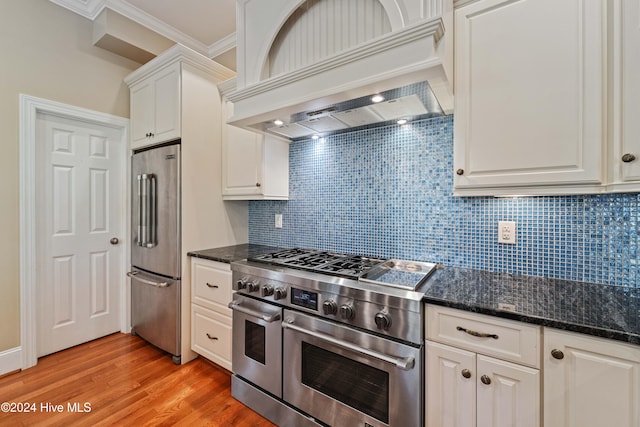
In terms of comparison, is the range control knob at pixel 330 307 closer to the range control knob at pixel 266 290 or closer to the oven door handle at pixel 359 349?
the oven door handle at pixel 359 349

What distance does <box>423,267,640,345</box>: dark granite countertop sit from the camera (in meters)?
0.97

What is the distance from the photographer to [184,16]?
8.64 ft

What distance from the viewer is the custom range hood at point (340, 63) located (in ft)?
4.10

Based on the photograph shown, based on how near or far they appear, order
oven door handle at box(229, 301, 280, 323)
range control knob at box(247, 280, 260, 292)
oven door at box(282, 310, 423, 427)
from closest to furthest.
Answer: oven door at box(282, 310, 423, 427) → oven door handle at box(229, 301, 280, 323) → range control knob at box(247, 280, 260, 292)

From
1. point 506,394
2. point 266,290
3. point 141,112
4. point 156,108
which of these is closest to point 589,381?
point 506,394

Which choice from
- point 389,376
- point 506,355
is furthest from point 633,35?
point 389,376

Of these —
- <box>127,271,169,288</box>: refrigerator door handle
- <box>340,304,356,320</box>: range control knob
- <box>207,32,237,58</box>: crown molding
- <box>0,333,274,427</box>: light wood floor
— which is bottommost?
<box>0,333,274,427</box>: light wood floor

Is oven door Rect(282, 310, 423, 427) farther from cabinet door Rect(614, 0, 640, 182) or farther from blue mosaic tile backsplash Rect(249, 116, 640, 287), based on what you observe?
cabinet door Rect(614, 0, 640, 182)

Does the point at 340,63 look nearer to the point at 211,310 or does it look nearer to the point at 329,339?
the point at 329,339

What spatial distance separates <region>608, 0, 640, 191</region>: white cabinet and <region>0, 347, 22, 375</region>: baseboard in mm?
3936

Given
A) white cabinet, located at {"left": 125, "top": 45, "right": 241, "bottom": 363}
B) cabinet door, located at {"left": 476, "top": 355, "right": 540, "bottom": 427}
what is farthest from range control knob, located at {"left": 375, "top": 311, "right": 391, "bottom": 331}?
white cabinet, located at {"left": 125, "top": 45, "right": 241, "bottom": 363}

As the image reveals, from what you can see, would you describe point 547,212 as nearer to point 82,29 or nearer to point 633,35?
point 633,35

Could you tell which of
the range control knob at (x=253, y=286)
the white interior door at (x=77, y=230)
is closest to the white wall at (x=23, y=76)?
the white interior door at (x=77, y=230)

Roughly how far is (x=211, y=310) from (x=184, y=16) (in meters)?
2.68
